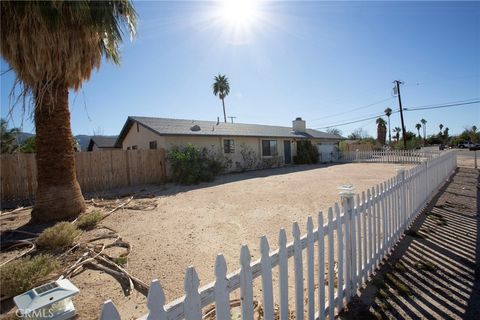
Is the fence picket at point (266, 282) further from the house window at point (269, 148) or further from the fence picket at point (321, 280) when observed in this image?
the house window at point (269, 148)

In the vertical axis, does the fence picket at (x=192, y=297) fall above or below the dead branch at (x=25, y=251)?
above

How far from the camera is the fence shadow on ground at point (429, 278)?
2465 mm

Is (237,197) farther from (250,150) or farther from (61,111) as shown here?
(250,150)

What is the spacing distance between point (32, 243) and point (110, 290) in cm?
262

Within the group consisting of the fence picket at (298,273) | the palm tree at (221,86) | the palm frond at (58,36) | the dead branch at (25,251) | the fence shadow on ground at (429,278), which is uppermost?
the palm tree at (221,86)

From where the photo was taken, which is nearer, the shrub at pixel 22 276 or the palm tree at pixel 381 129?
the shrub at pixel 22 276

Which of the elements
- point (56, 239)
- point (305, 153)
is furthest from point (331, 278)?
point (305, 153)

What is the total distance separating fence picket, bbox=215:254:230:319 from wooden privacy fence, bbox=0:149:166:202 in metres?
11.1

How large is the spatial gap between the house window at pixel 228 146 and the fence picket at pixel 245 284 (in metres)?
15.2

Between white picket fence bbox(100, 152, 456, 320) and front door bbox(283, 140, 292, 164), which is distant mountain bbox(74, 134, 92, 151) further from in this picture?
white picket fence bbox(100, 152, 456, 320)

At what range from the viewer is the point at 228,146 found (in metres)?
17.1

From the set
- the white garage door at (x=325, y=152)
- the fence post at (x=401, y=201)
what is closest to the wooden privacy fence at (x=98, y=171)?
the fence post at (x=401, y=201)

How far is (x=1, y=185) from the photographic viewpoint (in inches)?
349

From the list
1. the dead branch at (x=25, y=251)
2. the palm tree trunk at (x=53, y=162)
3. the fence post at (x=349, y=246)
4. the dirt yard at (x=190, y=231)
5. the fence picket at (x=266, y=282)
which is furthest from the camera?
the palm tree trunk at (x=53, y=162)
